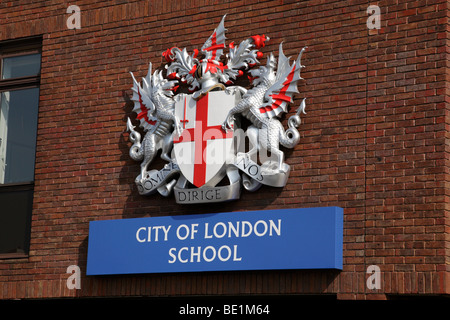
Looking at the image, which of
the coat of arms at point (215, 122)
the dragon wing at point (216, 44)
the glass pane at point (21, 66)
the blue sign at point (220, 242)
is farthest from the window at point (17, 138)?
the dragon wing at point (216, 44)

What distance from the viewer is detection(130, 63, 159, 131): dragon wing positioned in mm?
12172

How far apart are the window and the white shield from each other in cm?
246

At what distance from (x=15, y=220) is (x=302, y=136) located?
4209 mm

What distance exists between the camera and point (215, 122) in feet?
38.4

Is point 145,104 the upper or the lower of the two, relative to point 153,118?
upper

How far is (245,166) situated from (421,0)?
2659 millimetres

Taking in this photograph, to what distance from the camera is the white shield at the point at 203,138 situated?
37.9ft

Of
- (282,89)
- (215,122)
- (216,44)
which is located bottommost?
(215,122)

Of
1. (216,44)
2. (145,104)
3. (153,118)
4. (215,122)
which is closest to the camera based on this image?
(215,122)

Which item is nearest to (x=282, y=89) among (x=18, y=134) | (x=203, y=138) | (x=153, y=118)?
(x=203, y=138)

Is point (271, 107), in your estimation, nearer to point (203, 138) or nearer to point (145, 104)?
point (203, 138)

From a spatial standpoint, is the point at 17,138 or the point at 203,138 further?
the point at 17,138
